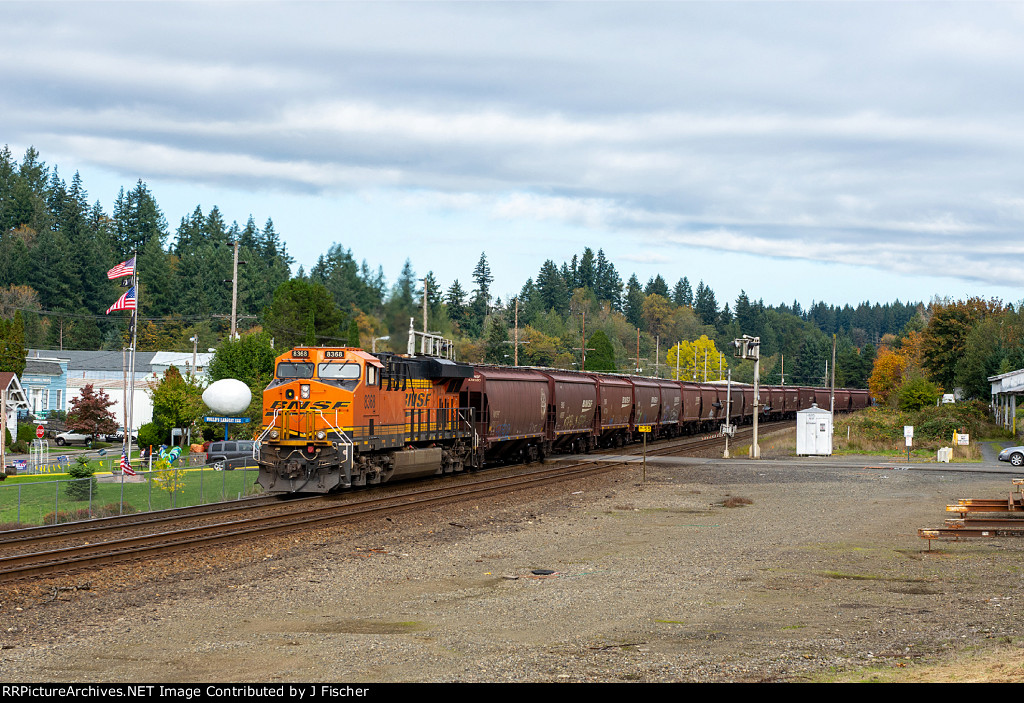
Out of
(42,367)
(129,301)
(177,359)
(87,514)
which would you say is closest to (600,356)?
(177,359)

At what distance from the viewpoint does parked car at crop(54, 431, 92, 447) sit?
75.4 m

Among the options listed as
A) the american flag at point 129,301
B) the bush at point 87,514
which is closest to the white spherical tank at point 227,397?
the american flag at point 129,301

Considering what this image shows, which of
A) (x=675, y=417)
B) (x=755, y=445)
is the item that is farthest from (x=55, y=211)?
(x=755, y=445)

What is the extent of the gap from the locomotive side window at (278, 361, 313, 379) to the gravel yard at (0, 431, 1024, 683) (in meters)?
6.24

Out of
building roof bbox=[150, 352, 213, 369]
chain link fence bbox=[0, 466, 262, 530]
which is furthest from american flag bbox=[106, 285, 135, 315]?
building roof bbox=[150, 352, 213, 369]

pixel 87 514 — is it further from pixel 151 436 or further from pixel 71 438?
pixel 71 438

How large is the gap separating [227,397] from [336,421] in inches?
1009

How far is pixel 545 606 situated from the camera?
46.6 ft

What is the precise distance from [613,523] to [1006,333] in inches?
2825

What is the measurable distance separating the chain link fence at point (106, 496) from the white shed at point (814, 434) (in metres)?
26.6

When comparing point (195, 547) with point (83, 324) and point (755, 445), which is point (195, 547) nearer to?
point (755, 445)

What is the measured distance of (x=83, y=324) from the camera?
436 feet

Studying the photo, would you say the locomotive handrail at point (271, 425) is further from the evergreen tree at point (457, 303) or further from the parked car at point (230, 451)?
the evergreen tree at point (457, 303)
